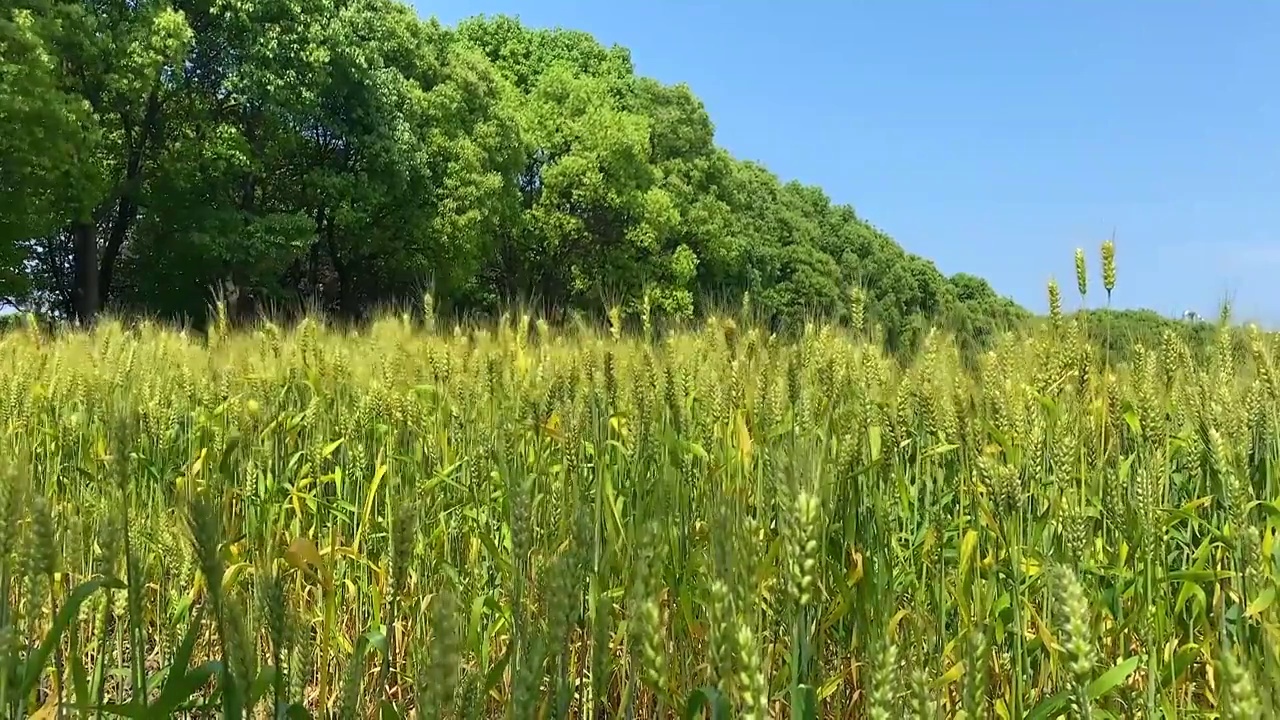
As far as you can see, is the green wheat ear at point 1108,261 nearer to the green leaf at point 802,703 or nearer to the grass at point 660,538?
the grass at point 660,538

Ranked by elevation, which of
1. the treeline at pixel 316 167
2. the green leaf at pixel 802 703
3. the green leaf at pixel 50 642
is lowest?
the green leaf at pixel 802 703

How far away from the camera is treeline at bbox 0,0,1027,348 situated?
43.1 ft

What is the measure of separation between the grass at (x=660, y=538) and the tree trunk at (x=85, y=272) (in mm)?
12957

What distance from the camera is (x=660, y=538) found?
139 cm

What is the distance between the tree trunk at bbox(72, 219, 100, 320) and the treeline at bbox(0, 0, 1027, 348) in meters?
0.04

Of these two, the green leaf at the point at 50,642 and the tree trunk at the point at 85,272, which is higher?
the tree trunk at the point at 85,272

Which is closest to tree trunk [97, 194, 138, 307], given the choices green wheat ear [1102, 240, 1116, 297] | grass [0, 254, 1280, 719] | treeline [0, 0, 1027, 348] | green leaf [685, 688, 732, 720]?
treeline [0, 0, 1027, 348]

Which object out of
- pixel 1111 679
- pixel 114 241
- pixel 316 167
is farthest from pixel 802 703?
pixel 114 241

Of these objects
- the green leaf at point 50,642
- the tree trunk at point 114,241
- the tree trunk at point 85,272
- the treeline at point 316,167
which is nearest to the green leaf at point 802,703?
the green leaf at point 50,642

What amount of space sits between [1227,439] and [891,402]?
0.59 metres

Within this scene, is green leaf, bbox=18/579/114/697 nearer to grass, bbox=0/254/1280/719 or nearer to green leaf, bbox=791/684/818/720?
grass, bbox=0/254/1280/719

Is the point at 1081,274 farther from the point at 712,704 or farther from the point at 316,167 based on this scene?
the point at 316,167

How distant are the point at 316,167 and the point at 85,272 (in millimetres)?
3829

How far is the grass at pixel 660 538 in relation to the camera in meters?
0.94
